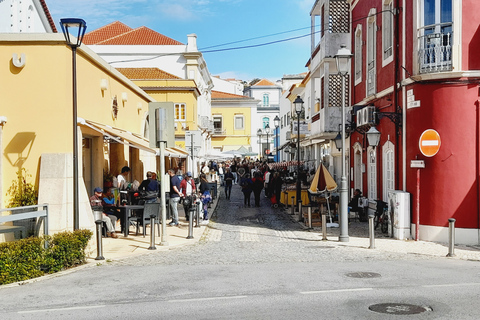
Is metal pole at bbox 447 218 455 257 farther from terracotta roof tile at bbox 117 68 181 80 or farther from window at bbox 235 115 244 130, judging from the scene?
window at bbox 235 115 244 130

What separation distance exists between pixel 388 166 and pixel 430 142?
3.35m

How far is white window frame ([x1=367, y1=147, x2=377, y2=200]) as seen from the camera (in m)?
19.0

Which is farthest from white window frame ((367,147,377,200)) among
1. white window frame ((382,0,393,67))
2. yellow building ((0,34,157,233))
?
yellow building ((0,34,157,233))

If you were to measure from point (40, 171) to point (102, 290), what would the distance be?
538cm

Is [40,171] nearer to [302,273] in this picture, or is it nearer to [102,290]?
[102,290]

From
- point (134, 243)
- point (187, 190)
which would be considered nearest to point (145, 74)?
point (187, 190)

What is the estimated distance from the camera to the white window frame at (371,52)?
61.4 feet

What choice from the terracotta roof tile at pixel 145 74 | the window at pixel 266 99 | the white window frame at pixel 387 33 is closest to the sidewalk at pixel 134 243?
the white window frame at pixel 387 33

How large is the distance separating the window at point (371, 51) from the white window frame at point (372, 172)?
6.49 feet

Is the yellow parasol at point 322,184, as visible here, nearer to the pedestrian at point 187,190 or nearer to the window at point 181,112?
the pedestrian at point 187,190

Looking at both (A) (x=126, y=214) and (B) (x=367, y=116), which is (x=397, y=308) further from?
(B) (x=367, y=116)

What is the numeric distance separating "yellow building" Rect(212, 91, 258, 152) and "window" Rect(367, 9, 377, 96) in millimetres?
54705

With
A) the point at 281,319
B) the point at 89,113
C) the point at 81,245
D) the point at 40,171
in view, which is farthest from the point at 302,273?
the point at 89,113

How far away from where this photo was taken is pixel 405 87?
15.3 m
